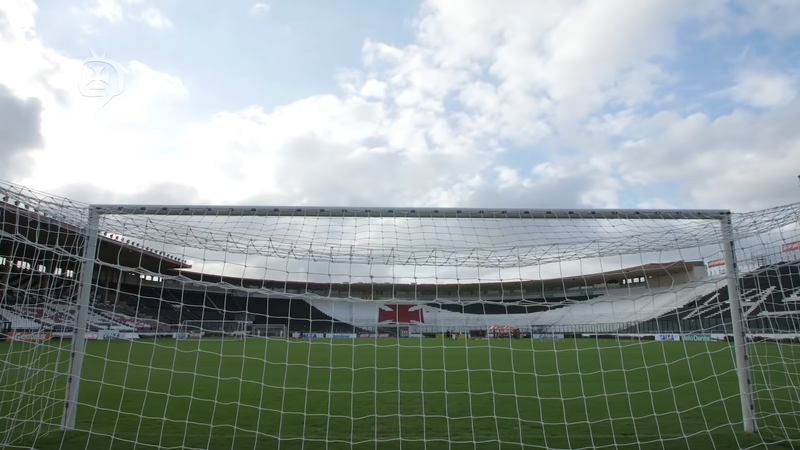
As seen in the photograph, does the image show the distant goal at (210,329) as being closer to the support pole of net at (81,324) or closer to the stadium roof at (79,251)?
the stadium roof at (79,251)

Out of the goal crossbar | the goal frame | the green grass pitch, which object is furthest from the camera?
the goal crossbar

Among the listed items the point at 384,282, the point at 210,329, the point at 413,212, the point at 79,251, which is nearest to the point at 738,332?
the point at 413,212

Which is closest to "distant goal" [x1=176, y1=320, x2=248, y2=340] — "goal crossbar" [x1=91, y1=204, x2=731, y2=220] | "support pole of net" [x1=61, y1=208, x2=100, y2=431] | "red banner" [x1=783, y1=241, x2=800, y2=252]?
"support pole of net" [x1=61, y1=208, x2=100, y2=431]

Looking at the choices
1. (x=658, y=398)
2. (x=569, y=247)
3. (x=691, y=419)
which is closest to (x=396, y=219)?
(x=569, y=247)

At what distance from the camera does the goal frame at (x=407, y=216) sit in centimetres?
472

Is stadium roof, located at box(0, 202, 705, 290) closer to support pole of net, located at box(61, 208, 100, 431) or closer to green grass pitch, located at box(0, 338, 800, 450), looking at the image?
support pole of net, located at box(61, 208, 100, 431)

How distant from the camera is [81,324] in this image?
188 inches

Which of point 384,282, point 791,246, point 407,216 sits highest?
point 407,216

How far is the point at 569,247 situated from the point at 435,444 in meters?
2.87

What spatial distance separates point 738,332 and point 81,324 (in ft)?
22.5

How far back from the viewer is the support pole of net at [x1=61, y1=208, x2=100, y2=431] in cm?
462

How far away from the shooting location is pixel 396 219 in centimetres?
564

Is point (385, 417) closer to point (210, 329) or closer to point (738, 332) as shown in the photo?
point (738, 332)

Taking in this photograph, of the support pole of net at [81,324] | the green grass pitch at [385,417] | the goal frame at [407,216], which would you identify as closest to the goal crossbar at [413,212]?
the goal frame at [407,216]
